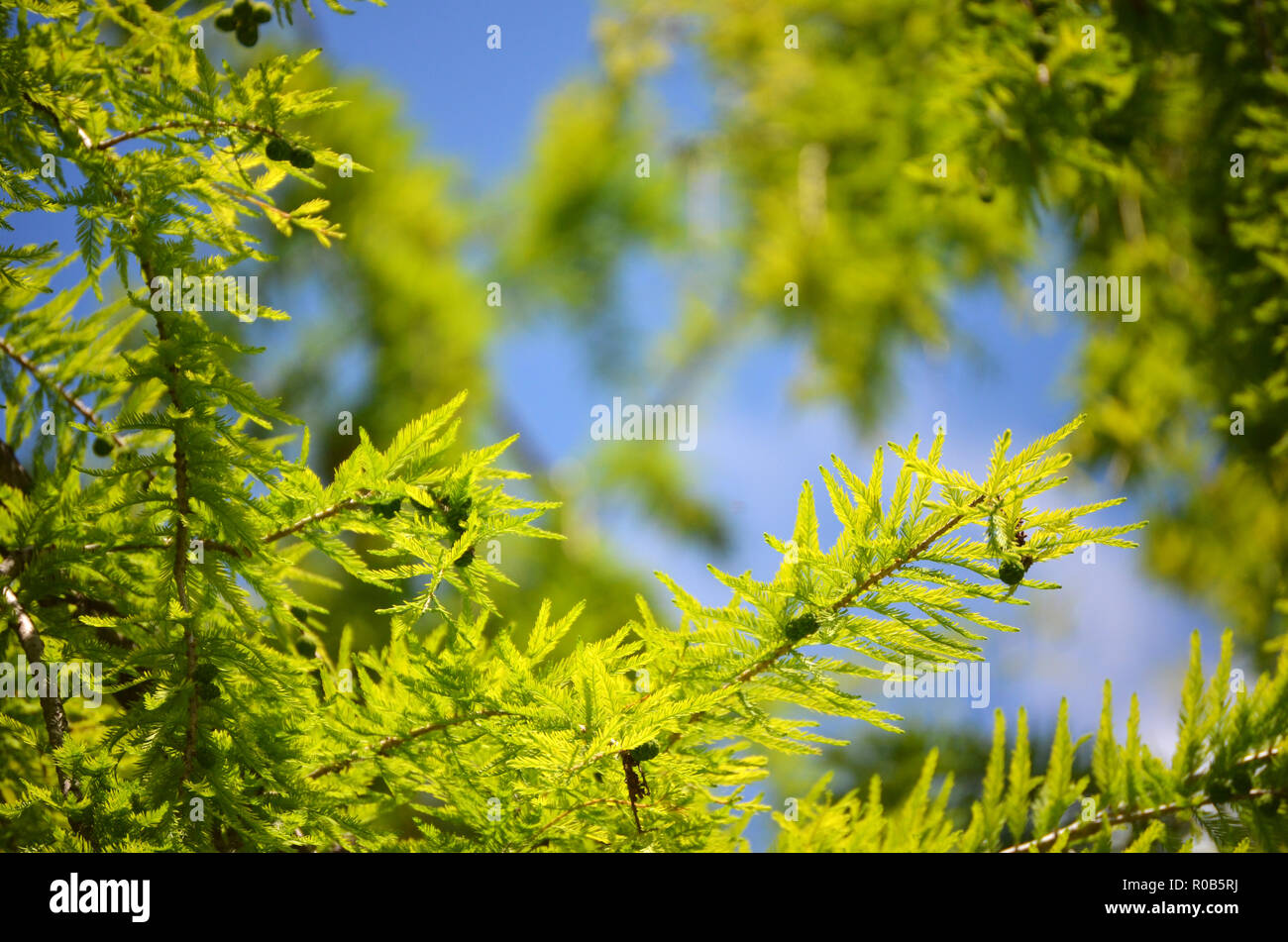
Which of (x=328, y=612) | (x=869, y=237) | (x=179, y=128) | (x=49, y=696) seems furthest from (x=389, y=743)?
(x=869, y=237)

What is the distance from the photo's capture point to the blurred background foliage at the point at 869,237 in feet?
4.19

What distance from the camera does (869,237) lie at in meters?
2.46

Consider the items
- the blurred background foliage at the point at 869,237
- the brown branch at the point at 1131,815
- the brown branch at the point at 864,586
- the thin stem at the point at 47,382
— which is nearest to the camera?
the brown branch at the point at 864,586

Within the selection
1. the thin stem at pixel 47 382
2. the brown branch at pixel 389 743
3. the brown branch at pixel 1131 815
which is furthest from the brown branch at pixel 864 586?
the thin stem at pixel 47 382

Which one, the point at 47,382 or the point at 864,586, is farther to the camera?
the point at 47,382

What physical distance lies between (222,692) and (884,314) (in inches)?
91.9

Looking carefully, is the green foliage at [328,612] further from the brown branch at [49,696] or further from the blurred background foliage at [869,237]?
the blurred background foliage at [869,237]

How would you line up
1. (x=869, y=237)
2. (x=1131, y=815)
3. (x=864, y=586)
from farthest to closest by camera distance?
(x=869, y=237), (x=1131, y=815), (x=864, y=586)

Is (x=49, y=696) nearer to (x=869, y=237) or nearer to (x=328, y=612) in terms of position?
(x=328, y=612)

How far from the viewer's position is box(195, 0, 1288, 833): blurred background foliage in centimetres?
128

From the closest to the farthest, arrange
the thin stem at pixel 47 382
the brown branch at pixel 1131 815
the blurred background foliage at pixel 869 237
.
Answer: the brown branch at pixel 1131 815, the thin stem at pixel 47 382, the blurred background foliage at pixel 869 237

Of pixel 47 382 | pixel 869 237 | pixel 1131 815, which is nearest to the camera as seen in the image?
pixel 1131 815

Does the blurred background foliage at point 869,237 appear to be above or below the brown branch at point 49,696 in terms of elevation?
above
